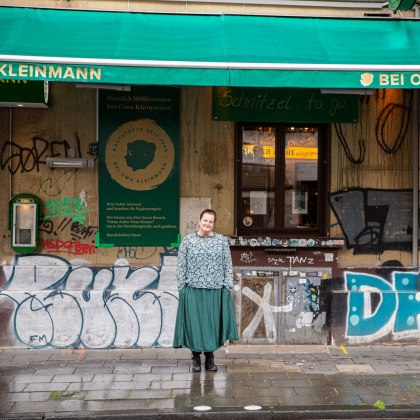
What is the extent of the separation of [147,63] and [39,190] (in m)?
2.53

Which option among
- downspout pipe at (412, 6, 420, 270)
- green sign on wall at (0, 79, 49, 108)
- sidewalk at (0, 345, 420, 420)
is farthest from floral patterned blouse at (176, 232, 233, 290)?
downspout pipe at (412, 6, 420, 270)

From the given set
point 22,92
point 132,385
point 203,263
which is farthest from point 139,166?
point 132,385

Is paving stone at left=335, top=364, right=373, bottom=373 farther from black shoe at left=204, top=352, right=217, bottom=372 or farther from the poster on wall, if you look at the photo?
the poster on wall

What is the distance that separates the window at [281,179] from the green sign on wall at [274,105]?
203 millimetres

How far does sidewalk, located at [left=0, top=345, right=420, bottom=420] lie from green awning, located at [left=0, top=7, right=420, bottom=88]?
3.13 metres

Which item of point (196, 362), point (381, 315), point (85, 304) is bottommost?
point (196, 362)

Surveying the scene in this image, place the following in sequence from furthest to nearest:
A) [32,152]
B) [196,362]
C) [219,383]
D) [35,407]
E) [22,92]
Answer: [32,152] < [22,92] < [196,362] < [219,383] < [35,407]

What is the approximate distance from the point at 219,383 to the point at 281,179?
10.1 feet

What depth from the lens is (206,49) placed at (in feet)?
24.2

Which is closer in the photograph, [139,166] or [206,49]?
[206,49]

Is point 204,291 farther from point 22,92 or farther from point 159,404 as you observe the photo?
point 22,92

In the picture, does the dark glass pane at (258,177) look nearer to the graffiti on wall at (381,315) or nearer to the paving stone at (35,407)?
the graffiti on wall at (381,315)

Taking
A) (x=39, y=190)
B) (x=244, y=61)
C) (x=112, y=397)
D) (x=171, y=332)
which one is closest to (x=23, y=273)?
(x=39, y=190)

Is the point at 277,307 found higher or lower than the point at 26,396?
higher
